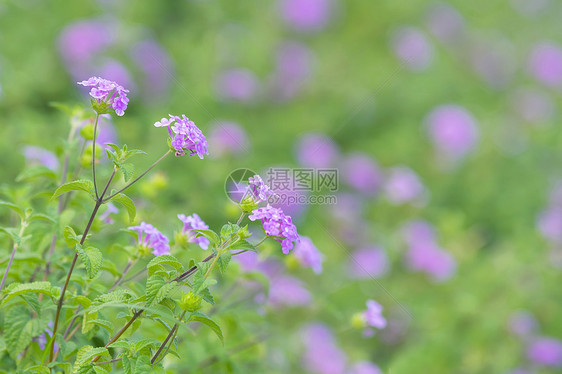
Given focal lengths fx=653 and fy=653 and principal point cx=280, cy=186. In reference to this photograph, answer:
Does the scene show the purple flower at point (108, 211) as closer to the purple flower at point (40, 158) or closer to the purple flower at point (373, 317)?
the purple flower at point (40, 158)

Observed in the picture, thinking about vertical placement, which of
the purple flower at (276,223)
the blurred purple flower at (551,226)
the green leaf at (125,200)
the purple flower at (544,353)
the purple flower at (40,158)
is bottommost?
the purple flower at (544,353)

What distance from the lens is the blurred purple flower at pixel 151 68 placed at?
3.54 m

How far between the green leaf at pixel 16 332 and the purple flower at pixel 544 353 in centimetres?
221

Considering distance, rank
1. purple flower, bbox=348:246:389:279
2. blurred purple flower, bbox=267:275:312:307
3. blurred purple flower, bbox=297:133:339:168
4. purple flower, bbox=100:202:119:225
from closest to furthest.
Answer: purple flower, bbox=100:202:119:225
blurred purple flower, bbox=267:275:312:307
purple flower, bbox=348:246:389:279
blurred purple flower, bbox=297:133:339:168

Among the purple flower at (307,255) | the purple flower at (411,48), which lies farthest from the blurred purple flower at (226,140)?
the purple flower at (411,48)

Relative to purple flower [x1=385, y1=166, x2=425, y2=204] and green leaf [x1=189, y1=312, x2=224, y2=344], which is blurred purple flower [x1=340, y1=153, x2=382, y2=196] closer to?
purple flower [x1=385, y1=166, x2=425, y2=204]

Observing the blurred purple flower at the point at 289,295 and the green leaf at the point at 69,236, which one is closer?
the green leaf at the point at 69,236

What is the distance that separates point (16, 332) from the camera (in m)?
1.12

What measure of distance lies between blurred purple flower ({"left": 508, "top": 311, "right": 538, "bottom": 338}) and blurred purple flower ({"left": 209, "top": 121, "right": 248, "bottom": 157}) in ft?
4.47

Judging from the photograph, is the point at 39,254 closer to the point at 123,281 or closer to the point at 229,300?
the point at 123,281

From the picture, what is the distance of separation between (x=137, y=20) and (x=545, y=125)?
2905 millimetres

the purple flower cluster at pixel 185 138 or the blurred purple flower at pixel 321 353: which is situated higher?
the purple flower cluster at pixel 185 138

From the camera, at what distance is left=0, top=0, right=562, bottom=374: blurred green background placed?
8.14 ft

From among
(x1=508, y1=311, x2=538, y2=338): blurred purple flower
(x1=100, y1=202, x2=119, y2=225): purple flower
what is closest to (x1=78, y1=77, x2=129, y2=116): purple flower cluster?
(x1=100, y1=202, x2=119, y2=225): purple flower
